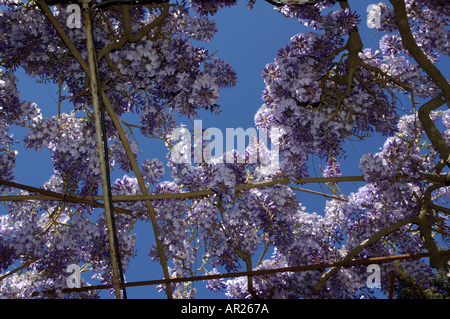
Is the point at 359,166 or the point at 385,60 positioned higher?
the point at 385,60

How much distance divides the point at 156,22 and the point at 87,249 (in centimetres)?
201

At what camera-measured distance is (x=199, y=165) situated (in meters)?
2.71

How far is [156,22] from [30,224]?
2.00m
